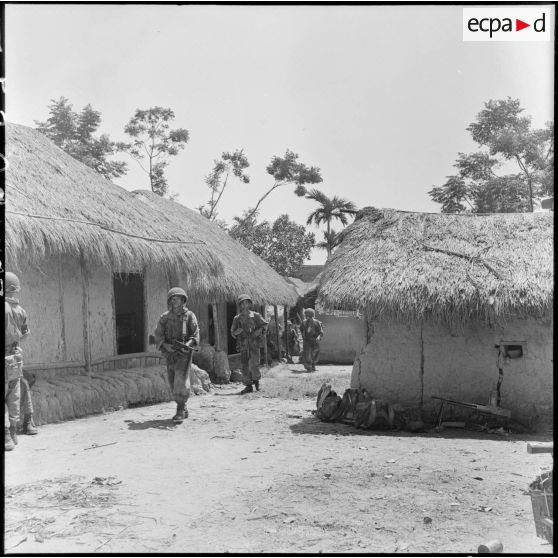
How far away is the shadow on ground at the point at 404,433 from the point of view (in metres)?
7.30

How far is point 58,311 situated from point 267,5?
6.42 m

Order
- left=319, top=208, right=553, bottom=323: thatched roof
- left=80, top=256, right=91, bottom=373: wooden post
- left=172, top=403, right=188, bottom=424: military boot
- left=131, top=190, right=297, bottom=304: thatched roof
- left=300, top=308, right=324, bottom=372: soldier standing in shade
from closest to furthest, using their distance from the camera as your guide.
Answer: left=319, top=208, right=553, bottom=323: thatched roof → left=172, top=403, right=188, bottom=424: military boot → left=80, top=256, right=91, bottom=373: wooden post → left=131, top=190, right=297, bottom=304: thatched roof → left=300, top=308, right=324, bottom=372: soldier standing in shade

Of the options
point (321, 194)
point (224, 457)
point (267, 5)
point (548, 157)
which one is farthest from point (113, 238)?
point (321, 194)

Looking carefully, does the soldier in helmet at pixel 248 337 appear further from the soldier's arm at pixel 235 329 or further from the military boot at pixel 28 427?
the military boot at pixel 28 427

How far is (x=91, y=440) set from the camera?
6.91m

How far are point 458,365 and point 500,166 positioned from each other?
16703 mm

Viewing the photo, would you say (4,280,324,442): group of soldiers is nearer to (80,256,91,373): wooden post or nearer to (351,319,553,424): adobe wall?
(80,256,91,373): wooden post

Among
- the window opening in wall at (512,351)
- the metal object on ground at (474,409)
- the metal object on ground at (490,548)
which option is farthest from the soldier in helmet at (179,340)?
the metal object on ground at (490,548)

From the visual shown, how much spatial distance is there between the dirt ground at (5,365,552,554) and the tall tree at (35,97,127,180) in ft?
64.7

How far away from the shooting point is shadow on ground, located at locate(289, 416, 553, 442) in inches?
287

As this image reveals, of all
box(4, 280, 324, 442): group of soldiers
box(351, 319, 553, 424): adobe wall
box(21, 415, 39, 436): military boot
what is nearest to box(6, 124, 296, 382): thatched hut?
box(4, 280, 324, 442): group of soldiers

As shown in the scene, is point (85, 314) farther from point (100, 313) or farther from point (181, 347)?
point (181, 347)

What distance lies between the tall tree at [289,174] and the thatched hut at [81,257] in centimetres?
1586

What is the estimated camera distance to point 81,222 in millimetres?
8742
